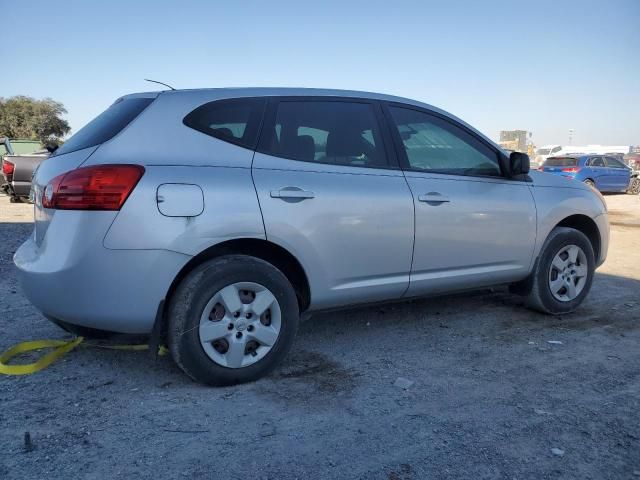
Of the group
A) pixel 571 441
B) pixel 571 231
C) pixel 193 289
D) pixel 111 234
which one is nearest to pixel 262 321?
pixel 193 289

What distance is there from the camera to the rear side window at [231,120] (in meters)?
3.25

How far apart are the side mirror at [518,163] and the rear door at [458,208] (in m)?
0.09

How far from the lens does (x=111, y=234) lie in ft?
9.30

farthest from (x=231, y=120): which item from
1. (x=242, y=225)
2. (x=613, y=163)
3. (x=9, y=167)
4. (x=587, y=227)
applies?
(x=613, y=163)

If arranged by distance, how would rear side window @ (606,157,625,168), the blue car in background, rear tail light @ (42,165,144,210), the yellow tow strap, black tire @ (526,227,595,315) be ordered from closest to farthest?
rear tail light @ (42,165,144,210)
the yellow tow strap
black tire @ (526,227,595,315)
the blue car in background
rear side window @ (606,157,625,168)

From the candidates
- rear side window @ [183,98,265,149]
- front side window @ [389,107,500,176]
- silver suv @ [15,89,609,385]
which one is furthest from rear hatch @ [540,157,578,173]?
rear side window @ [183,98,265,149]

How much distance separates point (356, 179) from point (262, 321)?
1.11 metres

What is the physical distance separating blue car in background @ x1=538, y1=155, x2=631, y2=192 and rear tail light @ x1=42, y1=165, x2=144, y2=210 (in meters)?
18.9

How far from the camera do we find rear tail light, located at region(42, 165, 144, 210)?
284 centimetres

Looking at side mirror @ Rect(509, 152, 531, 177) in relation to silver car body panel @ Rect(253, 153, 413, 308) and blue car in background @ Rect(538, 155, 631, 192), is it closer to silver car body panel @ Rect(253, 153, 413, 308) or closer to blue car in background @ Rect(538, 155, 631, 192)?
silver car body panel @ Rect(253, 153, 413, 308)

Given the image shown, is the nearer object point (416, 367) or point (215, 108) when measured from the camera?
point (215, 108)

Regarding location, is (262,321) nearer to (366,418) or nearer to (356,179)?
(366,418)

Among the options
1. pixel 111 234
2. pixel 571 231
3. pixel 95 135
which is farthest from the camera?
pixel 571 231

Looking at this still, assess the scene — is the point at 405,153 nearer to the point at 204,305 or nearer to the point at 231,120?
A: the point at 231,120
